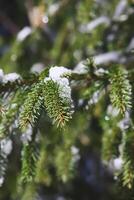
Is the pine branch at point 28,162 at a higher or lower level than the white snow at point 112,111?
lower

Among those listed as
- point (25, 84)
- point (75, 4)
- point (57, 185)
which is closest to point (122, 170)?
point (25, 84)

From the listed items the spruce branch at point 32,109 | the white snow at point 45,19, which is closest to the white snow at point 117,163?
the spruce branch at point 32,109

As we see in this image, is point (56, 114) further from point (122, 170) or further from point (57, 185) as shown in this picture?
point (57, 185)

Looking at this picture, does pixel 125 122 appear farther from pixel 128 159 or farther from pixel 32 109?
pixel 32 109

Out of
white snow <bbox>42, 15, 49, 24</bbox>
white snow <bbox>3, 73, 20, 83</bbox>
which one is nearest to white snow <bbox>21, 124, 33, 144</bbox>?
white snow <bbox>3, 73, 20, 83</bbox>

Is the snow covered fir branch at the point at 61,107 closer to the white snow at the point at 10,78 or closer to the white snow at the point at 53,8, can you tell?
the white snow at the point at 10,78

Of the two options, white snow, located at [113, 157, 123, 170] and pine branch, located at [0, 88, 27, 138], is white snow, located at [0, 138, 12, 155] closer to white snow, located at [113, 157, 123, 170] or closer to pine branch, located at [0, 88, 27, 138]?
pine branch, located at [0, 88, 27, 138]

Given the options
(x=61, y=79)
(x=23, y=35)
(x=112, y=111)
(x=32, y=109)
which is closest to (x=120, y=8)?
(x=23, y=35)
